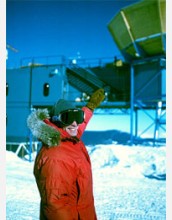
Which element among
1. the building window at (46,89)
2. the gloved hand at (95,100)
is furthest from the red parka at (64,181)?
the building window at (46,89)

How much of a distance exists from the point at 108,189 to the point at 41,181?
6.12m

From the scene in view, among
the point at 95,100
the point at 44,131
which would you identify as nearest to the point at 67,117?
the point at 44,131

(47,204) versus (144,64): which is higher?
(144,64)

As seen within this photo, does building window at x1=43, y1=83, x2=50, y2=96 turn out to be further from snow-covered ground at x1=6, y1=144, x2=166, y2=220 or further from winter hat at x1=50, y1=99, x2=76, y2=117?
A: winter hat at x1=50, y1=99, x2=76, y2=117

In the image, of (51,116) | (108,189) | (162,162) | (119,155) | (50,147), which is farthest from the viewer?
(119,155)

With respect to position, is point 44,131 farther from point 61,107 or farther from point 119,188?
point 119,188

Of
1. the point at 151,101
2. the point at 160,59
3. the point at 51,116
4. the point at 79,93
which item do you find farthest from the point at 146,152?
the point at 51,116

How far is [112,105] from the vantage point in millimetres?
19922

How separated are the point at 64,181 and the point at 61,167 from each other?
108mm

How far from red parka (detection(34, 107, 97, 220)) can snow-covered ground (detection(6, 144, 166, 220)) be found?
10.7 ft

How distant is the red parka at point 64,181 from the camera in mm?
1979

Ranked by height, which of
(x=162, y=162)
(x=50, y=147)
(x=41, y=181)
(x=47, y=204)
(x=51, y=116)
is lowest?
(x=162, y=162)

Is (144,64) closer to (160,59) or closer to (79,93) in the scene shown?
(160,59)

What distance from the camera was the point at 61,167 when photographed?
2.05 metres
